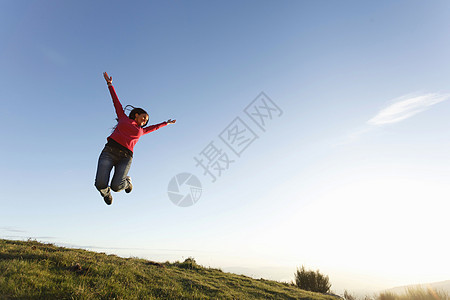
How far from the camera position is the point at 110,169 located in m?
7.47

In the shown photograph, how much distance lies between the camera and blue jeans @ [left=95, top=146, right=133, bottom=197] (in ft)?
23.9

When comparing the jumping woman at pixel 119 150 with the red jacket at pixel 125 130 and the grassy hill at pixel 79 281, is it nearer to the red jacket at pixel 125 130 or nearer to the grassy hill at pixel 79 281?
the red jacket at pixel 125 130

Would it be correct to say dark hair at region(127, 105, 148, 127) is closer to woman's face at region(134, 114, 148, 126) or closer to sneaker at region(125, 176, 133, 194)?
woman's face at region(134, 114, 148, 126)

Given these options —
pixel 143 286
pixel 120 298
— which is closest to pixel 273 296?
pixel 143 286

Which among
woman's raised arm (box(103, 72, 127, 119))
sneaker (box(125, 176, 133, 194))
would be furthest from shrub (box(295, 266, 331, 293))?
woman's raised arm (box(103, 72, 127, 119))

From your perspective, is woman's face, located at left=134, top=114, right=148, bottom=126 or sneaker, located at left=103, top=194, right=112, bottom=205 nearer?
sneaker, located at left=103, top=194, right=112, bottom=205

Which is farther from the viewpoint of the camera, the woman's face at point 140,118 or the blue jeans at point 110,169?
the woman's face at point 140,118

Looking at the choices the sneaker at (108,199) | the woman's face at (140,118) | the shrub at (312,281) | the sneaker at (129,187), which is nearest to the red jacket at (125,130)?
the woman's face at (140,118)

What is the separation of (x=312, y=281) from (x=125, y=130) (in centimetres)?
1875

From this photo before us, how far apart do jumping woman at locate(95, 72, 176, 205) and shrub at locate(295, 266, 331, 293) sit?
1726 centimetres

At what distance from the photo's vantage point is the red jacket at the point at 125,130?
25.0ft

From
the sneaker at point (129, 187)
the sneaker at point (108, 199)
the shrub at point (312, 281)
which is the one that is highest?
the sneaker at point (129, 187)

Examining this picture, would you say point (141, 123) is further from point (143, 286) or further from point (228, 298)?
point (228, 298)

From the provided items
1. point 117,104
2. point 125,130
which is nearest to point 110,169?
point 125,130
